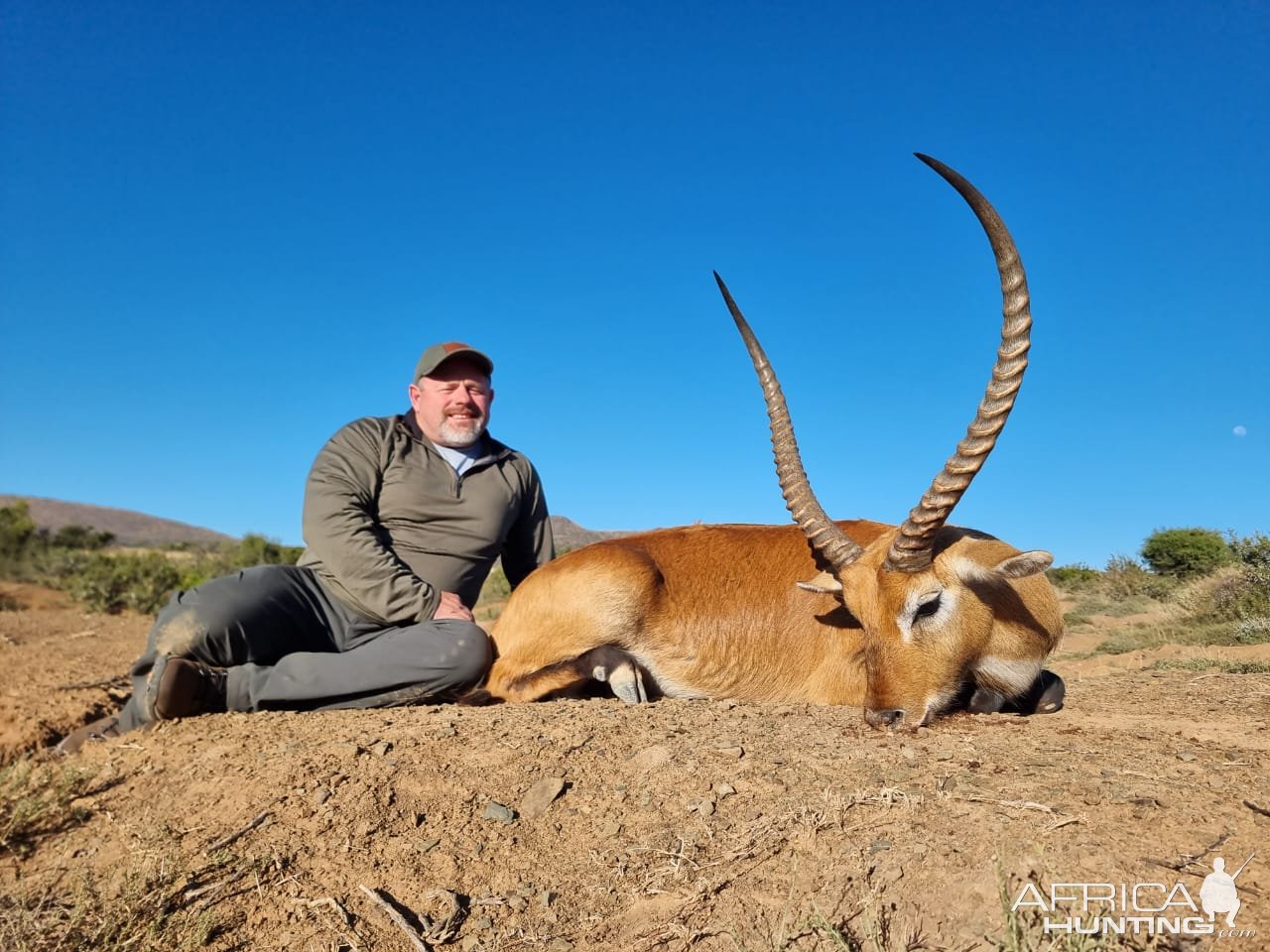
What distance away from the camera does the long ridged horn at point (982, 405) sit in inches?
154

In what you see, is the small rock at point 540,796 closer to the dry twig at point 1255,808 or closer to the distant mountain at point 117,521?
the dry twig at point 1255,808

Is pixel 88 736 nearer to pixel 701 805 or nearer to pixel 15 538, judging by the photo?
pixel 701 805

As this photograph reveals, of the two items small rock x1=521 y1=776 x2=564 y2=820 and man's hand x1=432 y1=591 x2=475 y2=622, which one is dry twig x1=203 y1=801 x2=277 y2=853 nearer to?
small rock x1=521 y1=776 x2=564 y2=820

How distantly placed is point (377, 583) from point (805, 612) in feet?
9.23

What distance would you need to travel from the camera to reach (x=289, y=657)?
17.4 feet

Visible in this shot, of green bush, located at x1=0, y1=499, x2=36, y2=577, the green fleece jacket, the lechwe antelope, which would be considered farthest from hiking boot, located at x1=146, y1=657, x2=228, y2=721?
green bush, located at x1=0, y1=499, x2=36, y2=577

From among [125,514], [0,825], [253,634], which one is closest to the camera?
[0,825]

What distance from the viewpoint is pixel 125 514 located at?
91312mm

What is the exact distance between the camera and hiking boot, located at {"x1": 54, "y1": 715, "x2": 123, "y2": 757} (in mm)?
5145

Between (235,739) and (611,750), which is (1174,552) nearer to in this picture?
(611,750)

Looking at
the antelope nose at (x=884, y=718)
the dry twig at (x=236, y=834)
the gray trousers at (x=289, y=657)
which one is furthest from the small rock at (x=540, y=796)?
the gray trousers at (x=289, y=657)

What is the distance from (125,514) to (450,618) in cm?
10123

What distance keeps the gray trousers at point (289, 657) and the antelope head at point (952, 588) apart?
2.26 m

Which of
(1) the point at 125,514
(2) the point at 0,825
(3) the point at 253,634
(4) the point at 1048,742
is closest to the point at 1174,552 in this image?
(4) the point at 1048,742
